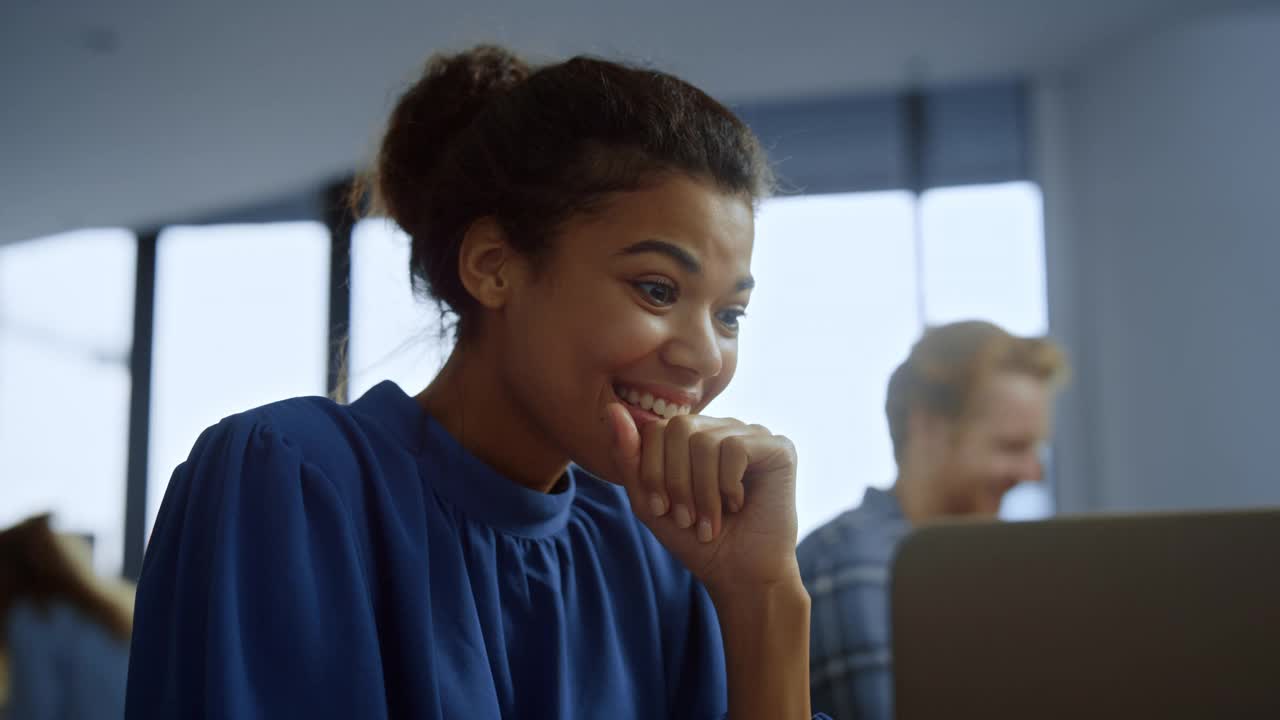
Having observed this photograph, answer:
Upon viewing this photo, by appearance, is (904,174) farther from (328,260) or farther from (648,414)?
(648,414)

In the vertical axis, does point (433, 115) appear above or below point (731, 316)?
above

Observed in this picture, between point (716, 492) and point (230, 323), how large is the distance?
522 cm

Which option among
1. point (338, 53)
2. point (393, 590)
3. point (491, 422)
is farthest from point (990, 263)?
point (393, 590)

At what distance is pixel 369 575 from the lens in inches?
32.7

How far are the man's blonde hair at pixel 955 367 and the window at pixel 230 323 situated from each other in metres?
3.91

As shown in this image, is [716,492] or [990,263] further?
[990,263]

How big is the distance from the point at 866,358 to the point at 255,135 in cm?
313

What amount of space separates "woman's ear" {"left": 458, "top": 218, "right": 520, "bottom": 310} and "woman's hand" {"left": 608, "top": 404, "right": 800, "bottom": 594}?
177 mm

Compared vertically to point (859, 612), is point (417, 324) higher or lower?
higher

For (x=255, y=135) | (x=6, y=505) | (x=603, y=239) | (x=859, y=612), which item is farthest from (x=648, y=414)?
(x=6, y=505)

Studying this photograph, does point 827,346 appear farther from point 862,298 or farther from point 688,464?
point 688,464

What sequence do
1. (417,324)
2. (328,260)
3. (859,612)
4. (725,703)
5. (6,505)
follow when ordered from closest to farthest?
1. (725,703)
2. (417,324)
3. (859,612)
4. (328,260)
5. (6,505)

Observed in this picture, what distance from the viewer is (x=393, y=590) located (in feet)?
2.75

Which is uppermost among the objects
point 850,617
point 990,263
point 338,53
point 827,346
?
point 338,53
